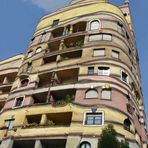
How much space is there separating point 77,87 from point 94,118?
438 centimetres

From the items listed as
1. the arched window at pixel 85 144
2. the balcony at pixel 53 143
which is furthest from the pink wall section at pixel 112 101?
the arched window at pixel 85 144

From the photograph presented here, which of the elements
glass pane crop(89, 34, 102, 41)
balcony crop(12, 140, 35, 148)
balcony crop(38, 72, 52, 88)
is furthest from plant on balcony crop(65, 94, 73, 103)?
glass pane crop(89, 34, 102, 41)

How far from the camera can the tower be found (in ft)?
95.2

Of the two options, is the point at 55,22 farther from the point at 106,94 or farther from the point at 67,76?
the point at 106,94

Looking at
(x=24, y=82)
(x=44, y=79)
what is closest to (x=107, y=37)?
(x=44, y=79)

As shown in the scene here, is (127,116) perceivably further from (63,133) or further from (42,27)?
(42,27)

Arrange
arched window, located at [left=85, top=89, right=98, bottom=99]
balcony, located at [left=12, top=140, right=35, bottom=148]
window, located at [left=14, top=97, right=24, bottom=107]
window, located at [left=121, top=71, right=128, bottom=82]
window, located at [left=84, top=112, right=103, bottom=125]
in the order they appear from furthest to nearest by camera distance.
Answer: window, located at [left=14, top=97, right=24, bottom=107], window, located at [left=121, top=71, right=128, bottom=82], arched window, located at [left=85, top=89, right=98, bottom=99], balcony, located at [left=12, top=140, right=35, bottom=148], window, located at [left=84, top=112, right=103, bottom=125]

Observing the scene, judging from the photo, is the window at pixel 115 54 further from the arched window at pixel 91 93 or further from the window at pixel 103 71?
the arched window at pixel 91 93

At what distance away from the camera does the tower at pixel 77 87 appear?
29031 millimetres

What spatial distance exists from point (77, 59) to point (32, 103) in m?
6.78

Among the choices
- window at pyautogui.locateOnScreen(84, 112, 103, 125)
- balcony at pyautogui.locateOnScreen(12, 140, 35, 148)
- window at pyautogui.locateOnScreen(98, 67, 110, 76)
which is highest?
window at pyautogui.locateOnScreen(98, 67, 110, 76)

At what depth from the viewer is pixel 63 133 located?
28.3 metres

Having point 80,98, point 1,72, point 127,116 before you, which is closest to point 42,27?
point 1,72

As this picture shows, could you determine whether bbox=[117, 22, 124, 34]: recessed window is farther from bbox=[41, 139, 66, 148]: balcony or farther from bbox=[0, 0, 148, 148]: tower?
bbox=[41, 139, 66, 148]: balcony
